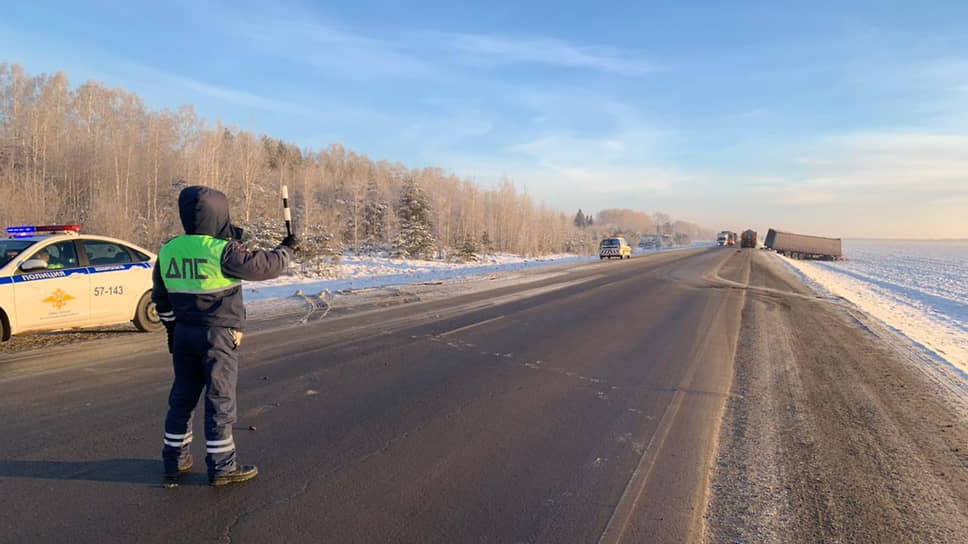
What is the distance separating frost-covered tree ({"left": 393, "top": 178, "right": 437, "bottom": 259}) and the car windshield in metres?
35.6

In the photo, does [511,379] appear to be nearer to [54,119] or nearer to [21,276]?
[21,276]

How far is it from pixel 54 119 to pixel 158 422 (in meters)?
49.0

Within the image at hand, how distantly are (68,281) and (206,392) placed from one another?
6257 millimetres

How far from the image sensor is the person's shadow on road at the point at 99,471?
3.48 metres

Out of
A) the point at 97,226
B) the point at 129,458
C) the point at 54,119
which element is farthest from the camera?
the point at 54,119

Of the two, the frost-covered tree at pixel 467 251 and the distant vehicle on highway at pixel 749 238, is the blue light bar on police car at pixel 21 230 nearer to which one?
the frost-covered tree at pixel 467 251

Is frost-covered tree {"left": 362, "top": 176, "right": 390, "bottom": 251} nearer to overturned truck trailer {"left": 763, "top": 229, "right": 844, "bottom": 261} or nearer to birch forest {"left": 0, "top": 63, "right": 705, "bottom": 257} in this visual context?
birch forest {"left": 0, "top": 63, "right": 705, "bottom": 257}

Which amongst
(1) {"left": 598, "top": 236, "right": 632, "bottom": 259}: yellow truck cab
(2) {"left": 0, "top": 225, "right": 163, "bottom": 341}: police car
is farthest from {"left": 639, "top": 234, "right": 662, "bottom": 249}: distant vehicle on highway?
(2) {"left": 0, "top": 225, "right": 163, "bottom": 341}: police car

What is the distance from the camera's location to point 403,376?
6238mm

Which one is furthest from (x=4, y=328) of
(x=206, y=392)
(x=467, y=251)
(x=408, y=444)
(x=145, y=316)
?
(x=467, y=251)

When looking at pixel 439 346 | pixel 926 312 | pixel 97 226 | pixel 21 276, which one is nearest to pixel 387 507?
pixel 439 346

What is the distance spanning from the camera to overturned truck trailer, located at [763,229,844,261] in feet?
193

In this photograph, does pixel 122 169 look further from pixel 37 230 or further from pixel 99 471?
pixel 99 471

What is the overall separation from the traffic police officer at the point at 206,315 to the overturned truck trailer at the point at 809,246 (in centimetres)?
6912
